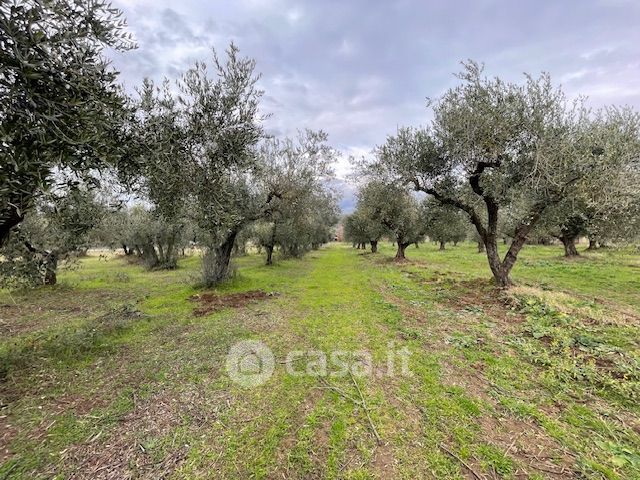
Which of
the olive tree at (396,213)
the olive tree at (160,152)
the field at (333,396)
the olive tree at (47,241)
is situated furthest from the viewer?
the olive tree at (396,213)

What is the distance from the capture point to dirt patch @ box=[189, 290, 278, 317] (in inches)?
417

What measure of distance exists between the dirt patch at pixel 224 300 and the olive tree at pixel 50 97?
21.8 feet

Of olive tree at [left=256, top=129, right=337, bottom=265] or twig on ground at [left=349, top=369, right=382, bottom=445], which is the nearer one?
twig on ground at [left=349, top=369, right=382, bottom=445]

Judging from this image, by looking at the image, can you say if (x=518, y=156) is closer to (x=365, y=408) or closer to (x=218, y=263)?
(x=365, y=408)

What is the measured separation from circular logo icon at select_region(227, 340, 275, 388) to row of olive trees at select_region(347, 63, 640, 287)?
9858 mm

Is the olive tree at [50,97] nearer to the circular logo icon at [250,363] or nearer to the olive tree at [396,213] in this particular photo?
the circular logo icon at [250,363]

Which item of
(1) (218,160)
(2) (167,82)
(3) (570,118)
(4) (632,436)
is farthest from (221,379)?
(3) (570,118)

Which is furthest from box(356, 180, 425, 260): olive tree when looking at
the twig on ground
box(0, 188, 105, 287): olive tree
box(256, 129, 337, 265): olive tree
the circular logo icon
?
the twig on ground

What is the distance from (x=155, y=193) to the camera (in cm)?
756

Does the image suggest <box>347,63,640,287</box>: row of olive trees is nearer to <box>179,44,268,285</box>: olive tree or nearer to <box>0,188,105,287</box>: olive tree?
<box>179,44,268,285</box>: olive tree

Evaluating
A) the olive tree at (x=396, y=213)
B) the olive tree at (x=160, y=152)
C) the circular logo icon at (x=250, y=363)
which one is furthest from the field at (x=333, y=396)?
the olive tree at (x=396, y=213)

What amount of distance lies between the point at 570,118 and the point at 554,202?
9.70 ft

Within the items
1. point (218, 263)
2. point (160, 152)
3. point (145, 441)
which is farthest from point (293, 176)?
point (145, 441)

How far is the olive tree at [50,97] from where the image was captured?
3.45 m
